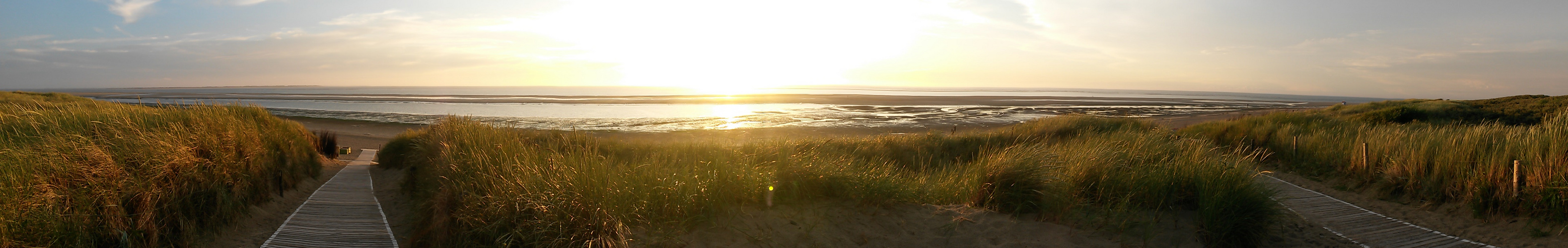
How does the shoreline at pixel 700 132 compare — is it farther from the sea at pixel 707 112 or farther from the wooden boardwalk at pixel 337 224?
the wooden boardwalk at pixel 337 224

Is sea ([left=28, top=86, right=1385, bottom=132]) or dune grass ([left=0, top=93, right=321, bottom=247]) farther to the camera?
sea ([left=28, top=86, right=1385, bottom=132])

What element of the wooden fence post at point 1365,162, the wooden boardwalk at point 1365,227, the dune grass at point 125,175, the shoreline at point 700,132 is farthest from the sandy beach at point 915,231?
the shoreline at point 700,132

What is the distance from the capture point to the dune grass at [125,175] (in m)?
5.22

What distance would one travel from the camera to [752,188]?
20.4 ft

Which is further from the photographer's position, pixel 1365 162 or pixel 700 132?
pixel 700 132

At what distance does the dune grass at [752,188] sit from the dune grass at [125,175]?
2135mm

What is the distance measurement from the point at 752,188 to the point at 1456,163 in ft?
26.1

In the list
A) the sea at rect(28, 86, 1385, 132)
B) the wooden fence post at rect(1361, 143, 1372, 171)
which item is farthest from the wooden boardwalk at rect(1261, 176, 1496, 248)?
the sea at rect(28, 86, 1385, 132)

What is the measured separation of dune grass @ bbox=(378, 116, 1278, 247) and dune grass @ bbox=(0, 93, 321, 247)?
213 cm

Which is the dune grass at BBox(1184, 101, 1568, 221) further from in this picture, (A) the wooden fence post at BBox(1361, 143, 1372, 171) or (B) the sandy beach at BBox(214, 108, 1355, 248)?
(B) the sandy beach at BBox(214, 108, 1355, 248)

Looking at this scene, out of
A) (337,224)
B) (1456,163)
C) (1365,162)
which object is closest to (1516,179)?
(1456,163)

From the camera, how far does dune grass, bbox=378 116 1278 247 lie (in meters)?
5.04

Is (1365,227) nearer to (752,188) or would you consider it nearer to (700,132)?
(752,188)

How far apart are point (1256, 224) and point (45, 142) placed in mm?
11343
